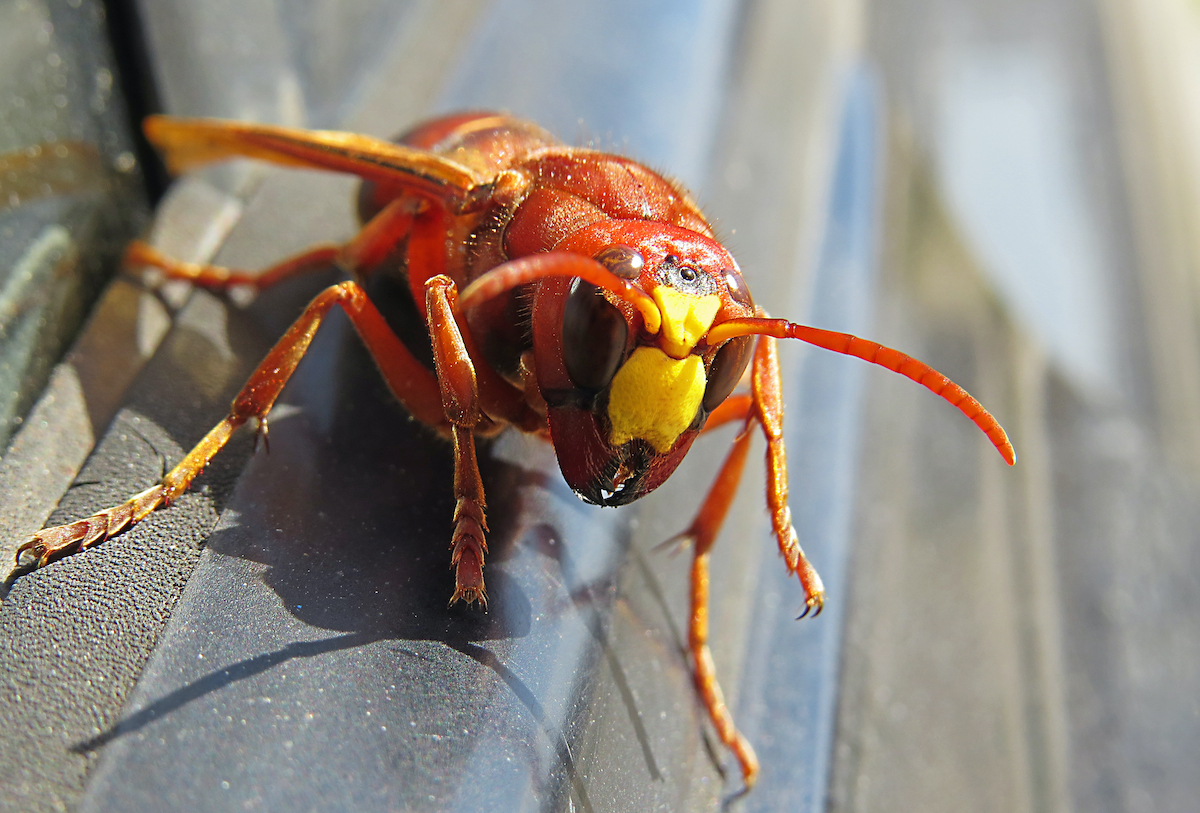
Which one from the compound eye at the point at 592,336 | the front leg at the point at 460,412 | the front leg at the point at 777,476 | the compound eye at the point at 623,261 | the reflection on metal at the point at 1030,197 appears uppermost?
the compound eye at the point at 623,261

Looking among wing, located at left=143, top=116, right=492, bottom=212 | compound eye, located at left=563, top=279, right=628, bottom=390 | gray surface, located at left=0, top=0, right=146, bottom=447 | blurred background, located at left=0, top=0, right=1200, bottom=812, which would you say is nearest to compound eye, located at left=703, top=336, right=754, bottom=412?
compound eye, located at left=563, top=279, right=628, bottom=390

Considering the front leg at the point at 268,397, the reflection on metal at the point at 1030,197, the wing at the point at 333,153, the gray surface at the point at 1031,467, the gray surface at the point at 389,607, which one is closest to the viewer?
the gray surface at the point at 389,607

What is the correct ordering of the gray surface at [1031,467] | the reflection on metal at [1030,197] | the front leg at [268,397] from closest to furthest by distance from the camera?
the front leg at [268,397] < the gray surface at [1031,467] < the reflection on metal at [1030,197]

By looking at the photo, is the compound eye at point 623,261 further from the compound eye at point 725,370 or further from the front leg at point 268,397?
the front leg at point 268,397

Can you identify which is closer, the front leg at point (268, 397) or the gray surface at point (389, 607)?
the gray surface at point (389, 607)

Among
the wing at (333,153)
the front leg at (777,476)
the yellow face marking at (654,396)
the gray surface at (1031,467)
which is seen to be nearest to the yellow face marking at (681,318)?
the yellow face marking at (654,396)

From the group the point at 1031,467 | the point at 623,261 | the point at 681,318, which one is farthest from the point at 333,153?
the point at 1031,467
